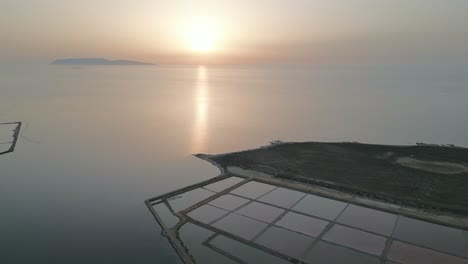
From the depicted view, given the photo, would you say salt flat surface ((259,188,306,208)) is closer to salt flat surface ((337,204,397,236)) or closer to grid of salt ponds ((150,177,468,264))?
grid of salt ponds ((150,177,468,264))

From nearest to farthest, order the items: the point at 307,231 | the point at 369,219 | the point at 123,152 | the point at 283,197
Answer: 1. the point at 307,231
2. the point at 369,219
3. the point at 283,197
4. the point at 123,152

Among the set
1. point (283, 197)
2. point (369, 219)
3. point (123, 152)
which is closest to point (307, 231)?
point (369, 219)

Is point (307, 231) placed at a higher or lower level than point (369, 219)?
lower

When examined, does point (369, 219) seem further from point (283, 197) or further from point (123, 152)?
point (123, 152)

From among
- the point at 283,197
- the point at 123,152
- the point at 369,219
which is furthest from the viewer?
the point at 123,152

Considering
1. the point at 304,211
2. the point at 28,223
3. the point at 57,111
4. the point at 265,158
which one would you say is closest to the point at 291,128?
the point at 265,158

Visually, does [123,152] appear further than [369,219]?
Yes

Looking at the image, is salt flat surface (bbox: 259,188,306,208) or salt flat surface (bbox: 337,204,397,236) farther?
salt flat surface (bbox: 259,188,306,208)

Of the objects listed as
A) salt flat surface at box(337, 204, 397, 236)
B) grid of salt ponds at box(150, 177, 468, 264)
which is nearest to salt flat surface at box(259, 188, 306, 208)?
grid of salt ponds at box(150, 177, 468, 264)

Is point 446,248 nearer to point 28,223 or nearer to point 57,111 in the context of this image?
point 28,223
